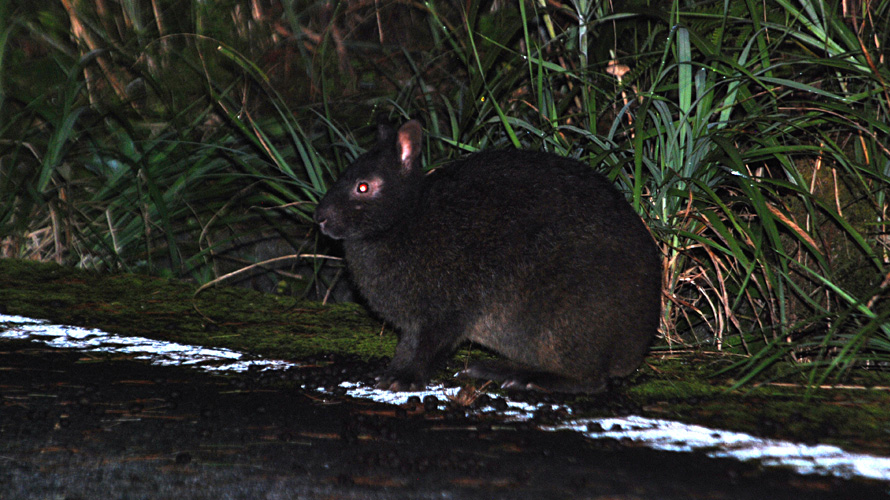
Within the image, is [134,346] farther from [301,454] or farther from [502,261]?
[502,261]

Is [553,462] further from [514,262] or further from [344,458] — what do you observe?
[514,262]

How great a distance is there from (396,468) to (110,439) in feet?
3.61

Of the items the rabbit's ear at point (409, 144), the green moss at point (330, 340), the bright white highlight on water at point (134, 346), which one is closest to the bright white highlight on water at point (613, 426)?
the bright white highlight on water at point (134, 346)

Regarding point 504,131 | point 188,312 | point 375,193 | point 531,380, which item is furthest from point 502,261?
point 188,312

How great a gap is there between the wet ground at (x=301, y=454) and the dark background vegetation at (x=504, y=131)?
3.39 ft

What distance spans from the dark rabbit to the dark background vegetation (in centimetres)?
56

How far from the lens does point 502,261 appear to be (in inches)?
155

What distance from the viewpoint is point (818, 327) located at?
166 inches

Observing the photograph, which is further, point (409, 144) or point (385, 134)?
point (385, 134)

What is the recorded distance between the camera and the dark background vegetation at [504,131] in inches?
166

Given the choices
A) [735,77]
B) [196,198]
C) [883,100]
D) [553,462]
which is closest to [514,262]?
[553,462]

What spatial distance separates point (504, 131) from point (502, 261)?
5.88ft

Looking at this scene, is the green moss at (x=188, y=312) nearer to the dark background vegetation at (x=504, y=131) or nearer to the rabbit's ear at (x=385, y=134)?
the dark background vegetation at (x=504, y=131)

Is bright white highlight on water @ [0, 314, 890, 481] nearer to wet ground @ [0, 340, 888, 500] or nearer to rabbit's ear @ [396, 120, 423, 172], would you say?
wet ground @ [0, 340, 888, 500]
